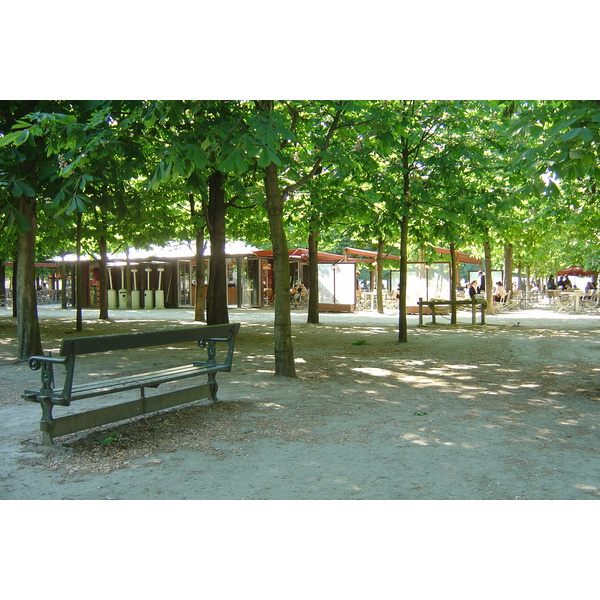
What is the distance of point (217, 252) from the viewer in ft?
51.2

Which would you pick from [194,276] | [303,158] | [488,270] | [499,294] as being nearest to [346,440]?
[303,158]

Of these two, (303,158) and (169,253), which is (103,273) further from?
(169,253)

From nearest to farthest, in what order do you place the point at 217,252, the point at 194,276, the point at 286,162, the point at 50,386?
1. the point at 50,386
2. the point at 286,162
3. the point at 217,252
4. the point at 194,276

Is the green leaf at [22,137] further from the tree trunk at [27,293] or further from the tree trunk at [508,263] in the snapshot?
the tree trunk at [508,263]

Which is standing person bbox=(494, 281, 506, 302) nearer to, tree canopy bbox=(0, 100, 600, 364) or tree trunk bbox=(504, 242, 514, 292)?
tree trunk bbox=(504, 242, 514, 292)

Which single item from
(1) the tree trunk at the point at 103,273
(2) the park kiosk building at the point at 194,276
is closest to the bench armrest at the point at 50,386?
(1) the tree trunk at the point at 103,273

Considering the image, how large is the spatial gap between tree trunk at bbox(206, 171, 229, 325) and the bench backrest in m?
7.95

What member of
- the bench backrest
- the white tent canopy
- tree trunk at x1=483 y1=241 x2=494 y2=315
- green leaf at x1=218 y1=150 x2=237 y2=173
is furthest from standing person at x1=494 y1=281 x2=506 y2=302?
green leaf at x1=218 y1=150 x2=237 y2=173

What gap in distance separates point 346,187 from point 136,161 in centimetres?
684

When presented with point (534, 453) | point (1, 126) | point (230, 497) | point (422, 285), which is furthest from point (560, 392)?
point (422, 285)

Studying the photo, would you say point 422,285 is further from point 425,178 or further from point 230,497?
point 230,497

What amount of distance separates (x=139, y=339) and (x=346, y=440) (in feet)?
7.40

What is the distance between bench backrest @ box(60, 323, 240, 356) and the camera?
5507 mm

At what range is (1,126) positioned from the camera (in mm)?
10258
